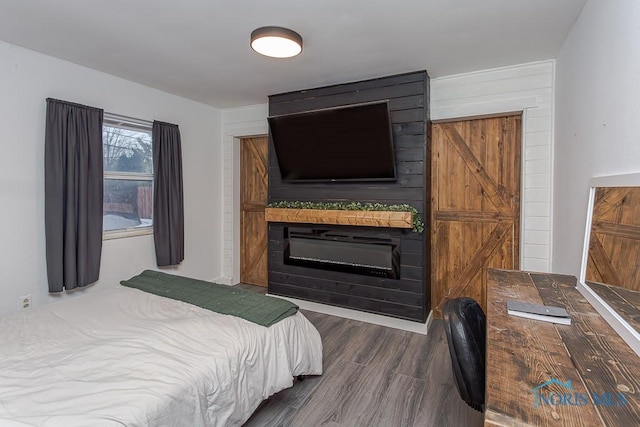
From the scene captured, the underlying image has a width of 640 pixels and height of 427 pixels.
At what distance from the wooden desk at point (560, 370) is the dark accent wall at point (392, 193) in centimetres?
174

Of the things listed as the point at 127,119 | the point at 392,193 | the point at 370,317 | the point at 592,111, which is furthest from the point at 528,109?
the point at 127,119

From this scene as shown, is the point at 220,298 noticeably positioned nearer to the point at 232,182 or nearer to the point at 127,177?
the point at 127,177

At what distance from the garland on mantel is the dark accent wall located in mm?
70

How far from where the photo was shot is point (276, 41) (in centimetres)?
234

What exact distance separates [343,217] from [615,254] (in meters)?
2.22

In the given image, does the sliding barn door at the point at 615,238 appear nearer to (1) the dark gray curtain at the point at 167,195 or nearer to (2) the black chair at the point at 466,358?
(2) the black chair at the point at 466,358

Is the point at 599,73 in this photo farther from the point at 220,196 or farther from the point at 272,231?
the point at 220,196

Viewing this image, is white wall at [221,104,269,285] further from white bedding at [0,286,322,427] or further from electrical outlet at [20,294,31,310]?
white bedding at [0,286,322,427]

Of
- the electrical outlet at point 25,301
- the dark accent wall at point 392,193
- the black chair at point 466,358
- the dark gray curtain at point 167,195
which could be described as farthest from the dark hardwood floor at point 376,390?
the electrical outlet at point 25,301

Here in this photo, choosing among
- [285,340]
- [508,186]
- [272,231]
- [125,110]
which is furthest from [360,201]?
[125,110]

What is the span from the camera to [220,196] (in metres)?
4.79

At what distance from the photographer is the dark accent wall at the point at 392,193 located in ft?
10.5

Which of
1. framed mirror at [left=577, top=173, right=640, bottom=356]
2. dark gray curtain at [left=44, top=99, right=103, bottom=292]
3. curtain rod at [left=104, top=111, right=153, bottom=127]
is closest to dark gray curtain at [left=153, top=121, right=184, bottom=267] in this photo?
curtain rod at [left=104, top=111, right=153, bottom=127]

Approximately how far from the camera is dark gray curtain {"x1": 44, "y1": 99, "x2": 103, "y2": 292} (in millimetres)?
2828
